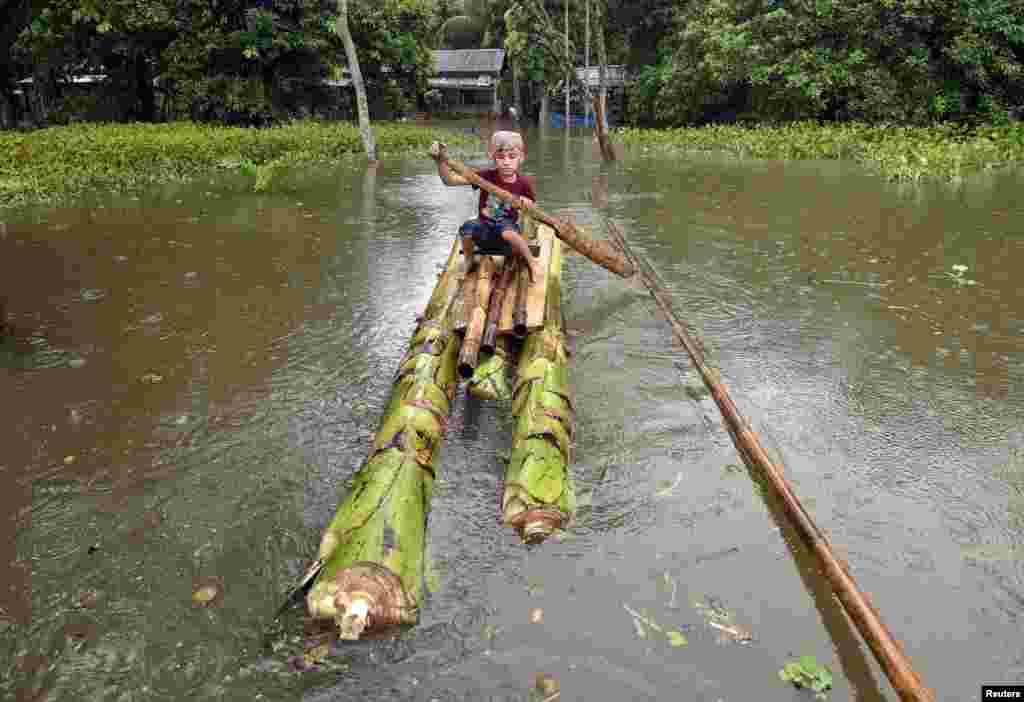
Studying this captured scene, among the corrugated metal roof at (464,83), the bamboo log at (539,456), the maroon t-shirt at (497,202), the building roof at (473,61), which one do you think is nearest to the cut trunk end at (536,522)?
the bamboo log at (539,456)

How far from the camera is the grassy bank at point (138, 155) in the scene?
13297 mm

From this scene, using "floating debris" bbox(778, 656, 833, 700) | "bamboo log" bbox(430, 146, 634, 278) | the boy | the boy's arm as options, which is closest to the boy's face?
the boy

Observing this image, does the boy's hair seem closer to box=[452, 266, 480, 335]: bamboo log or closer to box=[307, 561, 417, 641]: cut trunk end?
box=[452, 266, 480, 335]: bamboo log

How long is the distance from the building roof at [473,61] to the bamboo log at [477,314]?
39992 millimetres

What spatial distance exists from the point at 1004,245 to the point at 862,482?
23.0 ft

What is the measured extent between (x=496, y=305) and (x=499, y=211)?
39.0 inches

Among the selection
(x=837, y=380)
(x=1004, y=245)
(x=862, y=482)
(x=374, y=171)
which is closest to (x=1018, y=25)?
(x=1004, y=245)

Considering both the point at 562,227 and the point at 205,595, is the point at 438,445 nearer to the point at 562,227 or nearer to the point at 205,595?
the point at 205,595

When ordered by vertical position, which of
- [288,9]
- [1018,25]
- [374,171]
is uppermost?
[288,9]

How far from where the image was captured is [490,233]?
6.03 meters

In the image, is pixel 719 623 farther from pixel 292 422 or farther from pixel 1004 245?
pixel 1004 245

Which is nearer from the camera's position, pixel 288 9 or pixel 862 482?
pixel 862 482

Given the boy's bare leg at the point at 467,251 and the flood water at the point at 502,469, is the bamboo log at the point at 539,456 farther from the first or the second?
the boy's bare leg at the point at 467,251

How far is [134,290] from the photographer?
7617mm
